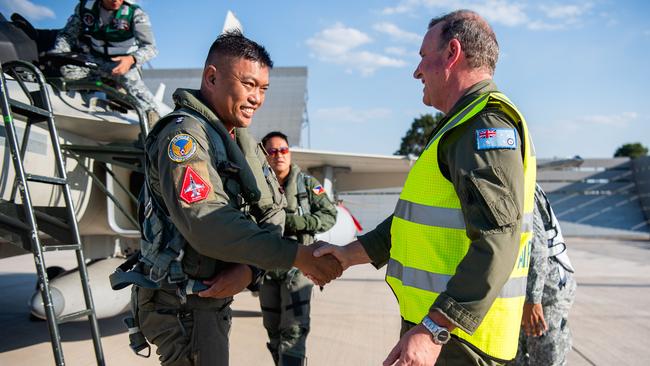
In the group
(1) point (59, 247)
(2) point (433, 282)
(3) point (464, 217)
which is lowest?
(1) point (59, 247)

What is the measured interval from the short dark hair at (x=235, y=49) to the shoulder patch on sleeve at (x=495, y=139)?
112 cm

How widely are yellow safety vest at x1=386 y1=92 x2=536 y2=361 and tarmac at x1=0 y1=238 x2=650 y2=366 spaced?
9.29 ft

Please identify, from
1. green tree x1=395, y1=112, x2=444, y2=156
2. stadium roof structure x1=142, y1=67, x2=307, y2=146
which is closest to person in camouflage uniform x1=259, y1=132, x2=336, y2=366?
stadium roof structure x1=142, y1=67, x2=307, y2=146

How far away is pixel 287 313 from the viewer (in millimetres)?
3783

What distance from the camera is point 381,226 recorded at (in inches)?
92.7

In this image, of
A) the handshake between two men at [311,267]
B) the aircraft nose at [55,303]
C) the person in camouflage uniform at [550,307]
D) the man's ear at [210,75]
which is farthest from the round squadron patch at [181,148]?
the aircraft nose at [55,303]

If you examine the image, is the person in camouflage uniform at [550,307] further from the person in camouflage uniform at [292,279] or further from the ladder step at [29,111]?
the ladder step at [29,111]

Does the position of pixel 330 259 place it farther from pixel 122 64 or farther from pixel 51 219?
pixel 122 64

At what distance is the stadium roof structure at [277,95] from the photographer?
20141 millimetres

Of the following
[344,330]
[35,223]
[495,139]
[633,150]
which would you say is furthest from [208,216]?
[633,150]

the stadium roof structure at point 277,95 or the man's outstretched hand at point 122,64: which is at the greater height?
the stadium roof structure at point 277,95

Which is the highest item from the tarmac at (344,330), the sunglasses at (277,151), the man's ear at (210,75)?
the man's ear at (210,75)

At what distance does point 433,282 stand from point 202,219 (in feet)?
2.92

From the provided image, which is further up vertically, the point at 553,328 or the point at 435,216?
the point at 435,216
